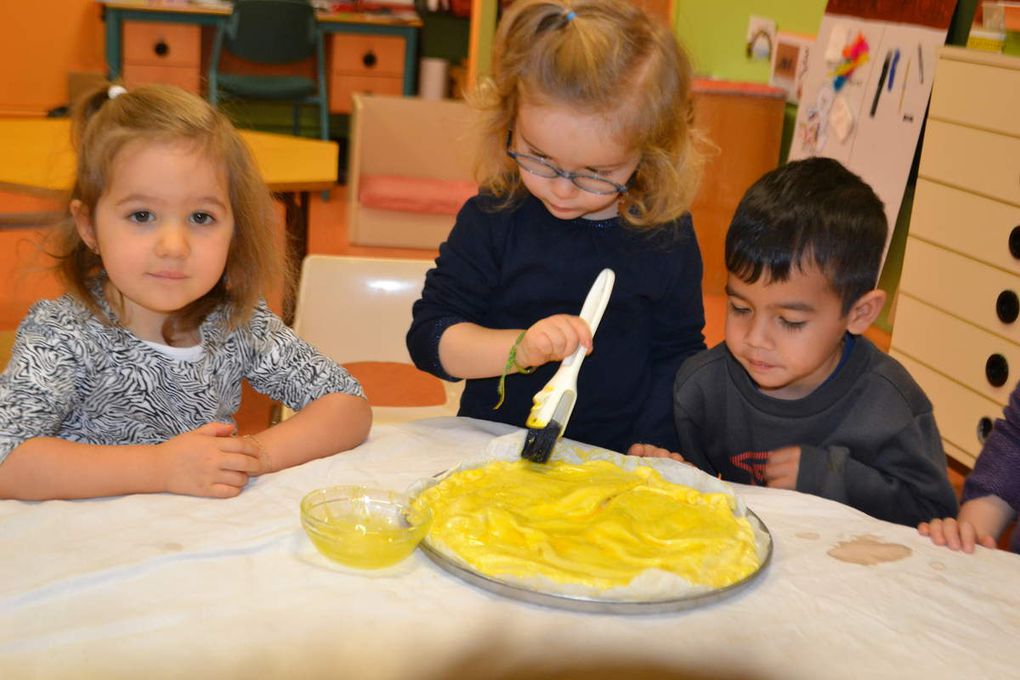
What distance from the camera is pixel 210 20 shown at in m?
5.36

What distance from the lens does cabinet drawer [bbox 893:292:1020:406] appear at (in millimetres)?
2643

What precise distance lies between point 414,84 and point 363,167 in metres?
1.98

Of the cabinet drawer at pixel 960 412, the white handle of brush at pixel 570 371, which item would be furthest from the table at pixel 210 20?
the white handle of brush at pixel 570 371

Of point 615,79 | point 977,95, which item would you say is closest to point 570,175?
point 615,79

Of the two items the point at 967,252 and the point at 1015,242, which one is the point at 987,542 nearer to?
the point at 1015,242

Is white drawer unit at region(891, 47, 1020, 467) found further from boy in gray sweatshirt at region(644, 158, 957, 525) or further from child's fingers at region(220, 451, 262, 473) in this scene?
child's fingers at region(220, 451, 262, 473)

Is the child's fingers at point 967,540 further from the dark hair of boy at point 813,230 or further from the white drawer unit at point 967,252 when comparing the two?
the white drawer unit at point 967,252

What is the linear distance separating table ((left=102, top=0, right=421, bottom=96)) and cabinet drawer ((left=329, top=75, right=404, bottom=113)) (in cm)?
9

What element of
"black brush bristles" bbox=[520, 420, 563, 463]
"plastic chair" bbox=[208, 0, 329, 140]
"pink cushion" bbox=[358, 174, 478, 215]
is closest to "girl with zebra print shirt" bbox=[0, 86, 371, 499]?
"black brush bristles" bbox=[520, 420, 563, 463]

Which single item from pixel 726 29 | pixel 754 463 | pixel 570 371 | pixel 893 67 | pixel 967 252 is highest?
pixel 726 29

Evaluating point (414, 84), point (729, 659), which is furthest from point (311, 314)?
point (414, 84)

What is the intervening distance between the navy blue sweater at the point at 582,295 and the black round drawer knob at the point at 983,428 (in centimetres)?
153

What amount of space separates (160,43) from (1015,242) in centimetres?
436

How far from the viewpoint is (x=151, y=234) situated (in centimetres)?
115
